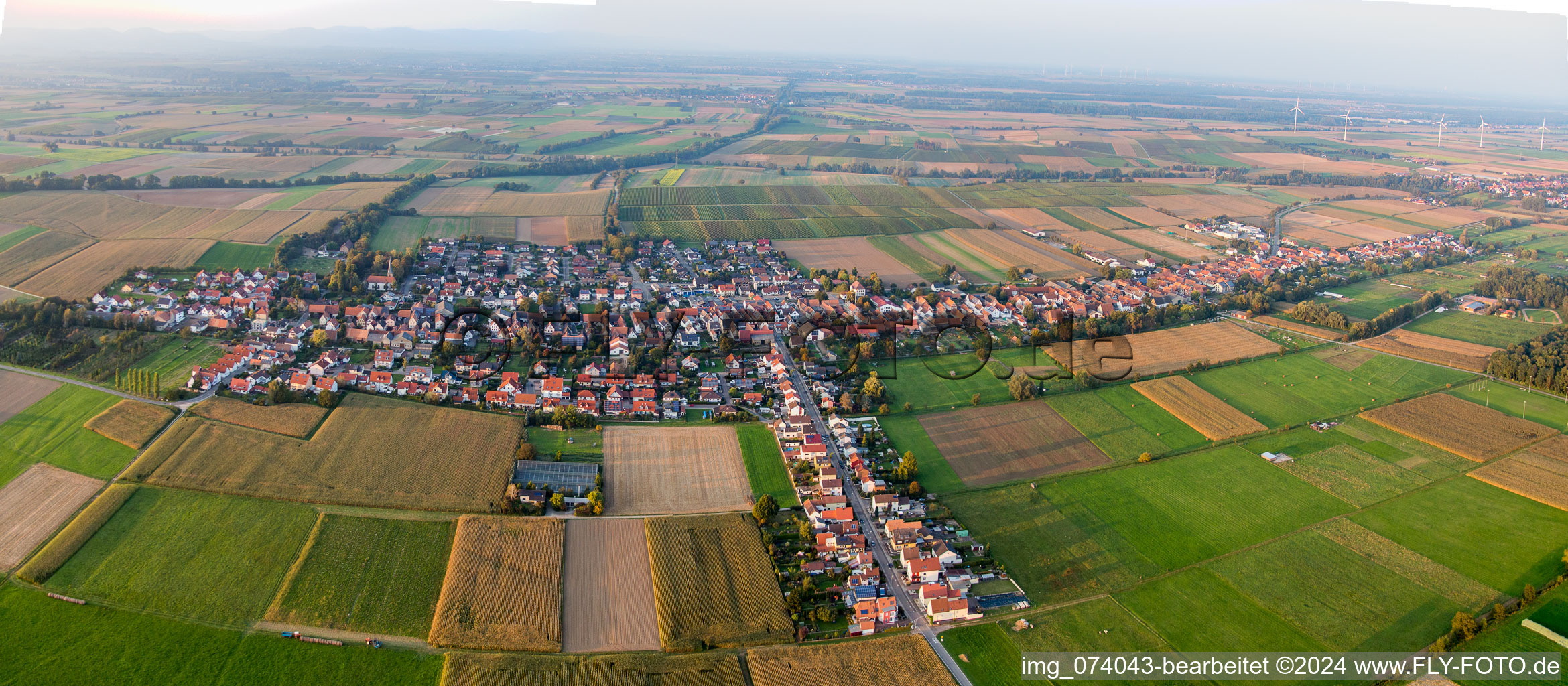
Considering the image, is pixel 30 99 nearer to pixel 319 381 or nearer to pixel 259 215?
pixel 259 215

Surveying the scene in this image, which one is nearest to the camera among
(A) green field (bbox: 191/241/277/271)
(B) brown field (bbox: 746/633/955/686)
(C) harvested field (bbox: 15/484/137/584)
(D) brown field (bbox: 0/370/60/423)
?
(B) brown field (bbox: 746/633/955/686)

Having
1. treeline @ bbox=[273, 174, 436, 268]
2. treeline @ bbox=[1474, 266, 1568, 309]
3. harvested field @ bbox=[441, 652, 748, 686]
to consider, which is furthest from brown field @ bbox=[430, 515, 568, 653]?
treeline @ bbox=[1474, 266, 1568, 309]

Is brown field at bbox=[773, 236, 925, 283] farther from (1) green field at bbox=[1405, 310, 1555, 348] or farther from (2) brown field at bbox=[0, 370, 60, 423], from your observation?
(2) brown field at bbox=[0, 370, 60, 423]

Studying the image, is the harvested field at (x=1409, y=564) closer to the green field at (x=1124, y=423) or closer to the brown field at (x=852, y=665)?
the green field at (x=1124, y=423)

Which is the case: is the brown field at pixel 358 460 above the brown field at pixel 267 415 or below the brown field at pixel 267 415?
below

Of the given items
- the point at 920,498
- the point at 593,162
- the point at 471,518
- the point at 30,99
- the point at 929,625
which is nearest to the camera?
the point at 929,625

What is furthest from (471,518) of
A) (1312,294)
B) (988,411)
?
(1312,294)

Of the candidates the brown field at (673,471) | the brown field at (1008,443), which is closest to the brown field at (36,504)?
the brown field at (673,471)
